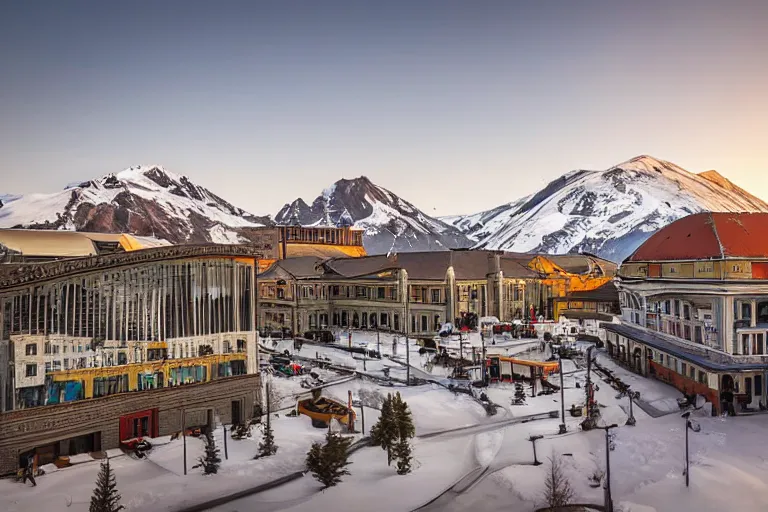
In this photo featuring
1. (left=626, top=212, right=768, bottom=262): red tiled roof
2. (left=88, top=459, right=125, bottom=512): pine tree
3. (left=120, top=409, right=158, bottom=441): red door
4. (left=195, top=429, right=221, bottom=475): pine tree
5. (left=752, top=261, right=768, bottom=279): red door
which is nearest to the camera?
(left=88, top=459, right=125, bottom=512): pine tree

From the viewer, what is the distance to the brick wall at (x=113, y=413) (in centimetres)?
1875

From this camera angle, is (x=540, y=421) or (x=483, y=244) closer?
(x=540, y=421)

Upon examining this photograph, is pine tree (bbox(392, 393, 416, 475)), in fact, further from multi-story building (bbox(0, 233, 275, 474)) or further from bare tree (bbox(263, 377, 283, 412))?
multi-story building (bbox(0, 233, 275, 474))

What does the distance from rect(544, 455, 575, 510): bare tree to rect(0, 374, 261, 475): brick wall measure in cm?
1302

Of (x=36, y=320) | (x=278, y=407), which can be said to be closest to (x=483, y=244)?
(x=278, y=407)

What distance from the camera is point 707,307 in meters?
24.2

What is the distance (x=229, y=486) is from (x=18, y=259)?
14.6 metres

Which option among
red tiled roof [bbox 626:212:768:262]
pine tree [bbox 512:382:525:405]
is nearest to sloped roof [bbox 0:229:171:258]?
pine tree [bbox 512:382:525:405]

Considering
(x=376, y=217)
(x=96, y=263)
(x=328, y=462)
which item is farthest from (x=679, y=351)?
(x=376, y=217)

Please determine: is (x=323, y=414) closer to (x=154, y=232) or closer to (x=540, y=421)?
(x=540, y=421)

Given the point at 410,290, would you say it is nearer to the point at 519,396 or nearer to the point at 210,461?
the point at 519,396

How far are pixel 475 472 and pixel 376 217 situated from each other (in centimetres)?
6047

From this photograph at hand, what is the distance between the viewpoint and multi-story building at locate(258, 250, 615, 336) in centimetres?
4294

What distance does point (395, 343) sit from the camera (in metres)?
36.5
